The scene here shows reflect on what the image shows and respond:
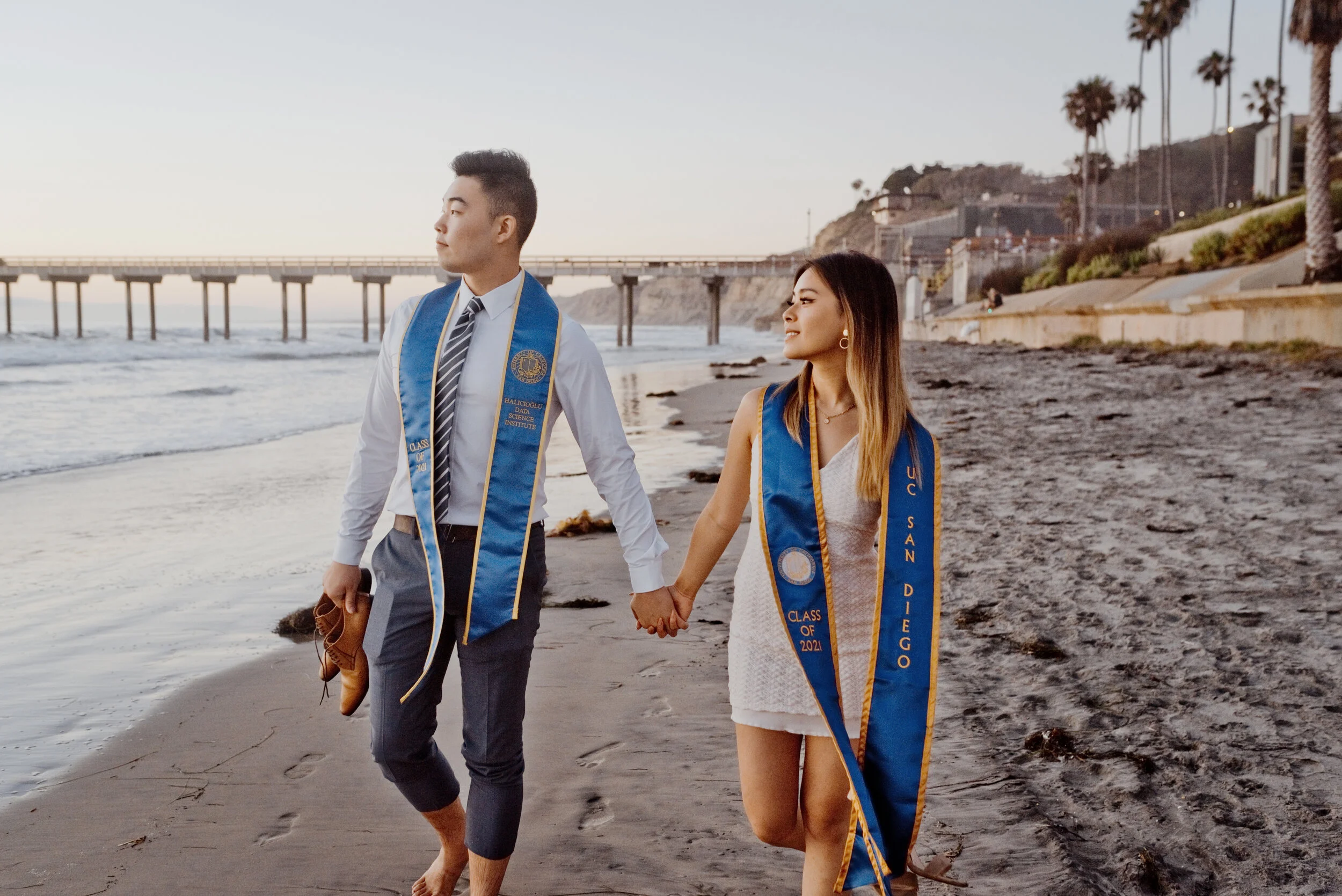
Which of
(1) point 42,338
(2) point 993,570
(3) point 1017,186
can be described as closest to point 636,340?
(1) point 42,338

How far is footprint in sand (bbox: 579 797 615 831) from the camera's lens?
2695mm

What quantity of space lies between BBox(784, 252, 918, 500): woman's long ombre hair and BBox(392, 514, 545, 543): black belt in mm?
679

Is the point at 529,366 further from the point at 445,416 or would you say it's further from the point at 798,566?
the point at 798,566

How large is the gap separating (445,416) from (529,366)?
0.65ft

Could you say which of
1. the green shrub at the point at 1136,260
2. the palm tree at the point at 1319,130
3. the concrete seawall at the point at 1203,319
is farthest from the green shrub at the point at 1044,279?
the palm tree at the point at 1319,130

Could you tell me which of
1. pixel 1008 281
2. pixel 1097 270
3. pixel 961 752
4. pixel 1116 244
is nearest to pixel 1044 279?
pixel 1008 281

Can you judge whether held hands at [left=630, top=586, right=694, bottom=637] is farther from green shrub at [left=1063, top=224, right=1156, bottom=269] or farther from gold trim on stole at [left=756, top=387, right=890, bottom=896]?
green shrub at [left=1063, top=224, right=1156, bottom=269]

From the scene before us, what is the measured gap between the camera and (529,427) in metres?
2.22

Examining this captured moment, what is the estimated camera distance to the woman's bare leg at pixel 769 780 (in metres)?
2.07

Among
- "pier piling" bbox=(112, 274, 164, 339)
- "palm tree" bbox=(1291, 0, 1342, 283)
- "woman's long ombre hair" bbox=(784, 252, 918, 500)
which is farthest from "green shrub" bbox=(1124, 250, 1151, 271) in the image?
"pier piling" bbox=(112, 274, 164, 339)

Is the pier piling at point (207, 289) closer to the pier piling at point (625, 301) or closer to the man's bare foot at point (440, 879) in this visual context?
the pier piling at point (625, 301)

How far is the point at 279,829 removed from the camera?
107 inches

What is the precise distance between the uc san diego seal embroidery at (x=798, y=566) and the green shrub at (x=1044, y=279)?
92.3 ft

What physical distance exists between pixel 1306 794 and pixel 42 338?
56.3 m
